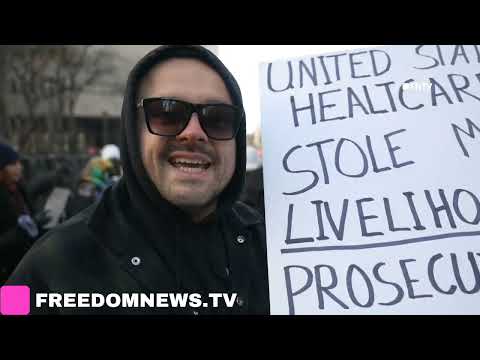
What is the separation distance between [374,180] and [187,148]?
70 cm

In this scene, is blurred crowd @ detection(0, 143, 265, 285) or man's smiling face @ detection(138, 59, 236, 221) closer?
man's smiling face @ detection(138, 59, 236, 221)

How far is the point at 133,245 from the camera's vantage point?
1.50 m

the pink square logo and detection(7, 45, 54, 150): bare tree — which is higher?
detection(7, 45, 54, 150): bare tree

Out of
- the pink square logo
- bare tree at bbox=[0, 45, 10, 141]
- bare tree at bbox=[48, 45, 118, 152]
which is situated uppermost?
bare tree at bbox=[48, 45, 118, 152]

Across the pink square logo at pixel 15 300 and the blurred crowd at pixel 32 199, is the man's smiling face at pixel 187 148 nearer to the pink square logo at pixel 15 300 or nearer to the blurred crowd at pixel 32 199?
the blurred crowd at pixel 32 199

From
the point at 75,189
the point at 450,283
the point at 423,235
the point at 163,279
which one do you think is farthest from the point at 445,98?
the point at 75,189

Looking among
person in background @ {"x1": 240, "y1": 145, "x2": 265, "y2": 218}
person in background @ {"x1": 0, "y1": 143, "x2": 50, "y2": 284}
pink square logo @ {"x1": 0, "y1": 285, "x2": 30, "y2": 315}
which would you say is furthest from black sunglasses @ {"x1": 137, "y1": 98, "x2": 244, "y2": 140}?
pink square logo @ {"x1": 0, "y1": 285, "x2": 30, "y2": 315}

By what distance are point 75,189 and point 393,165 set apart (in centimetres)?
132

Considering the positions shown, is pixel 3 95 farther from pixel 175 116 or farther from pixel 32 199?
pixel 175 116

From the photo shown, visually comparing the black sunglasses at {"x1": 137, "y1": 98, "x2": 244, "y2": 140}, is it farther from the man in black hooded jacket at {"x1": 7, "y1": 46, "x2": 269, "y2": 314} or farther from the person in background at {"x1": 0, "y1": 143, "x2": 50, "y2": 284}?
the person in background at {"x1": 0, "y1": 143, "x2": 50, "y2": 284}

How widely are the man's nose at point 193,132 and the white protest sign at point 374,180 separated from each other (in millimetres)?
288

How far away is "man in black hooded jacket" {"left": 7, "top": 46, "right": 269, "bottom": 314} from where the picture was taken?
149cm

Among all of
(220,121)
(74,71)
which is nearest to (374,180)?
(220,121)
